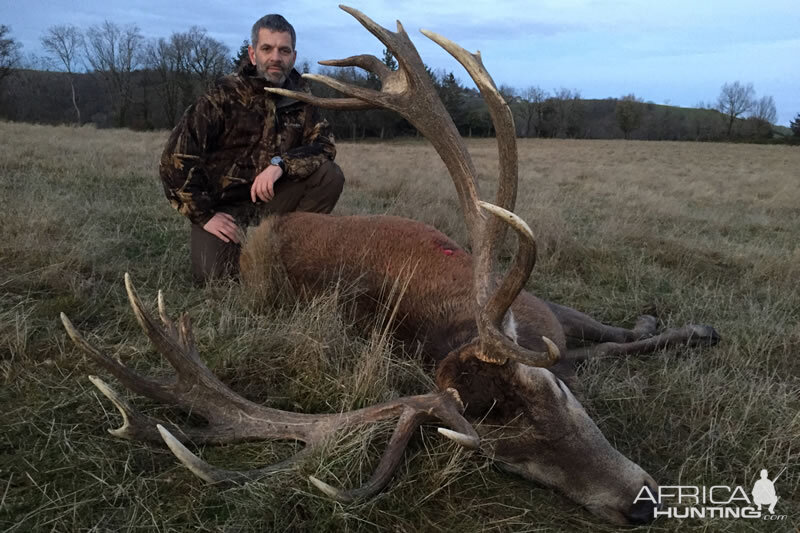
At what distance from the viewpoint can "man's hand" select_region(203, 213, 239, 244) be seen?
432 cm

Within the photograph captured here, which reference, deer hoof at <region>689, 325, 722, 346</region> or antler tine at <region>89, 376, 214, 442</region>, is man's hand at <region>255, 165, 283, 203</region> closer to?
antler tine at <region>89, 376, 214, 442</region>

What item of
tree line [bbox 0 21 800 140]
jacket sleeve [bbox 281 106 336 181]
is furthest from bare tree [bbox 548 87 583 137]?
jacket sleeve [bbox 281 106 336 181]

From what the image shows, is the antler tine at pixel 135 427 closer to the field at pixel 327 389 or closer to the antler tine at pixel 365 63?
the field at pixel 327 389

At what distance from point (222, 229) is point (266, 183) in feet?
1.57

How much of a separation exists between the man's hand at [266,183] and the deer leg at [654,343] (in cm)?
248

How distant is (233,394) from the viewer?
2.38 metres

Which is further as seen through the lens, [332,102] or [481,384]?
[332,102]

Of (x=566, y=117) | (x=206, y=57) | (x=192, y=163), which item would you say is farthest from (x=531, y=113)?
(x=192, y=163)

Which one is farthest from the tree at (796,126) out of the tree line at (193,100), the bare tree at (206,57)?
the bare tree at (206,57)

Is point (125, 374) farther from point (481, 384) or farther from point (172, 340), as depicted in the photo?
point (481, 384)

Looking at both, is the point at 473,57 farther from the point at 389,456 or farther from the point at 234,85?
the point at 234,85

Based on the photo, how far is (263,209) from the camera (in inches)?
187

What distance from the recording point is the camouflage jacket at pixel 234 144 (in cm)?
438

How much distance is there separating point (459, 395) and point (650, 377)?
4.94ft
